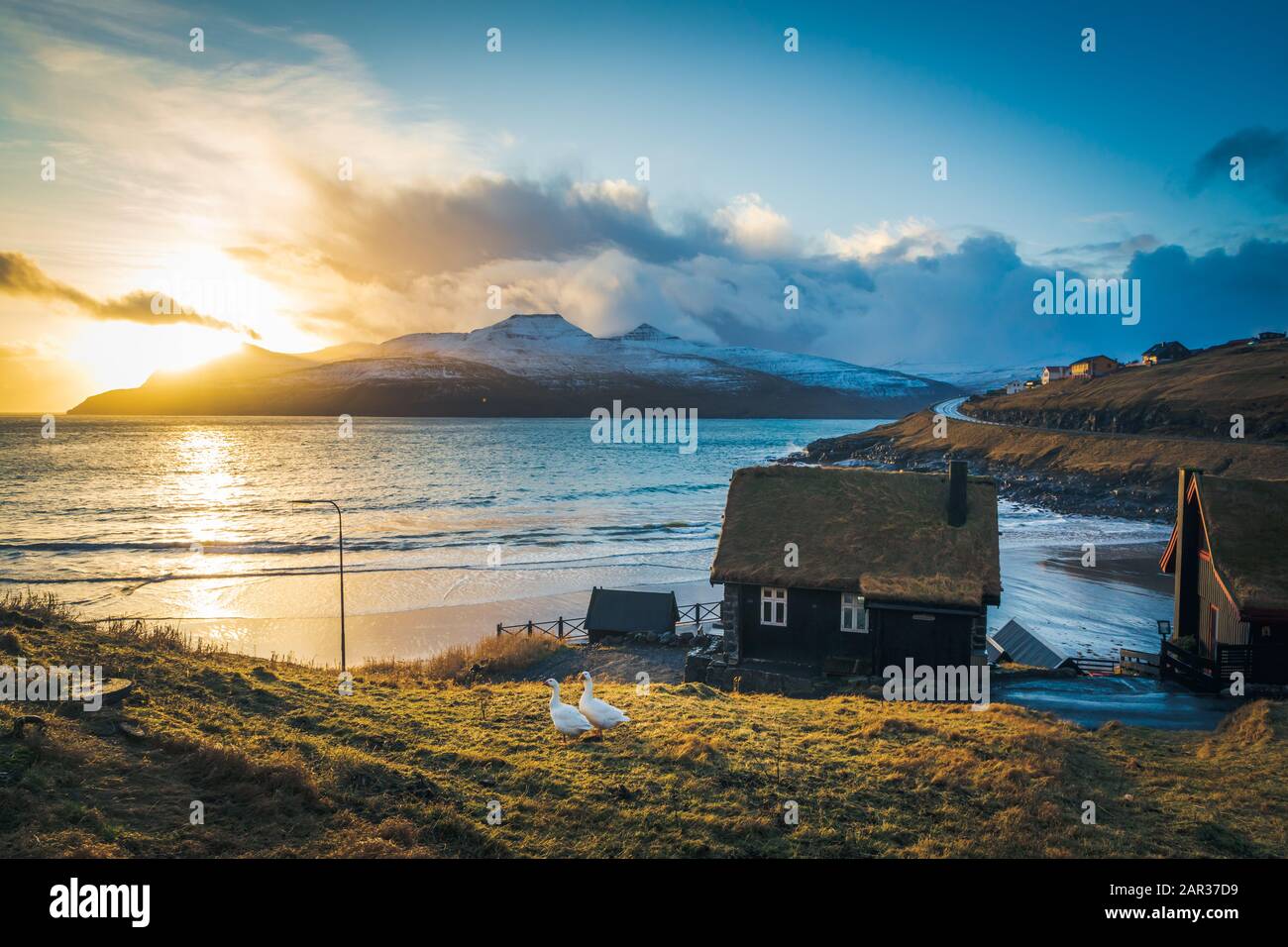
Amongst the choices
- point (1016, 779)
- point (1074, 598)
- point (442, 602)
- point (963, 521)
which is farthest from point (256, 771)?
point (1074, 598)

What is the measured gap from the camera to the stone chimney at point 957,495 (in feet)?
82.1

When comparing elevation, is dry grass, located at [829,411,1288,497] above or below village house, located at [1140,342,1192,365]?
below

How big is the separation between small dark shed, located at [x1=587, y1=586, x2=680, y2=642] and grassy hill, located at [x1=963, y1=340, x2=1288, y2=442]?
7713 cm

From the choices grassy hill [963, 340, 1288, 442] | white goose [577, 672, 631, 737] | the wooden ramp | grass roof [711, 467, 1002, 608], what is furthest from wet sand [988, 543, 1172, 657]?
grassy hill [963, 340, 1288, 442]

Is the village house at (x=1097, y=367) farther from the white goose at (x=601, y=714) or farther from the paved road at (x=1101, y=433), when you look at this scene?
the white goose at (x=601, y=714)

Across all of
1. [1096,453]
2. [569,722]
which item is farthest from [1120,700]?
[1096,453]

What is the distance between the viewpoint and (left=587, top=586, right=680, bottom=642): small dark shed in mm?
32531

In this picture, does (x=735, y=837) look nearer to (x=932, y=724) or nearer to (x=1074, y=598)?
(x=932, y=724)

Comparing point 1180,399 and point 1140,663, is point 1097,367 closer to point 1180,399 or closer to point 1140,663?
point 1180,399

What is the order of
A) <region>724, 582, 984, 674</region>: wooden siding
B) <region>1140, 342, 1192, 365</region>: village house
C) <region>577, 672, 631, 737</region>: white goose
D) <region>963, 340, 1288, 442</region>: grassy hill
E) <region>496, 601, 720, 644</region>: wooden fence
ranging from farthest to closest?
<region>1140, 342, 1192, 365</region>: village house → <region>963, 340, 1288, 442</region>: grassy hill → <region>496, 601, 720, 644</region>: wooden fence → <region>724, 582, 984, 674</region>: wooden siding → <region>577, 672, 631, 737</region>: white goose

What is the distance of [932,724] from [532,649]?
17.6 m

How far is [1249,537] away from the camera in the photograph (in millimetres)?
22188

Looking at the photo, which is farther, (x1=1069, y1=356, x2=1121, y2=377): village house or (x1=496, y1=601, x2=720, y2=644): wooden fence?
(x1=1069, y1=356, x2=1121, y2=377): village house

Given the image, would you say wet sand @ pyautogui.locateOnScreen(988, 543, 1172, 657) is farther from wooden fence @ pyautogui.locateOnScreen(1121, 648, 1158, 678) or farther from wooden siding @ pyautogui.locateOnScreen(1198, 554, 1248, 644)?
wooden siding @ pyautogui.locateOnScreen(1198, 554, 1248, 644)
